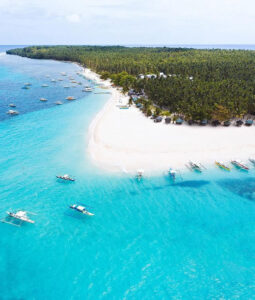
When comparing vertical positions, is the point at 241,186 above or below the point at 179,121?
below

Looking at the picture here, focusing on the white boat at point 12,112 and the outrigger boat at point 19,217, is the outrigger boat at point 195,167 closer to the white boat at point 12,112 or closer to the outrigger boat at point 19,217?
the outrigger boat at point 19,217

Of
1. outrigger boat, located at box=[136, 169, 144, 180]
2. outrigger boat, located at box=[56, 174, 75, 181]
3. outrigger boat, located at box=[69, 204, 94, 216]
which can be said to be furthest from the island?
outrigger boat, located at box=[69, 204, 94, 216]

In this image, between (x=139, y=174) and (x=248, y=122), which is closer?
(x=139, y=174)

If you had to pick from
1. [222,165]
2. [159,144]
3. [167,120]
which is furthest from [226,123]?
[159,144]

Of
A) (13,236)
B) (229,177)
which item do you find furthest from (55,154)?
(229,177)

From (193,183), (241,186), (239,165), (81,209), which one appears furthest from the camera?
(239,165)

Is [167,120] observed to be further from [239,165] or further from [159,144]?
[239,165]
